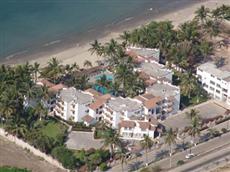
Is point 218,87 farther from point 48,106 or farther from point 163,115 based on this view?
point 48,106

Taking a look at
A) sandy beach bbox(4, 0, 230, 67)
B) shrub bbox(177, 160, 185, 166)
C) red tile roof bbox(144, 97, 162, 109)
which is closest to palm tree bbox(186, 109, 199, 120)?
red tile roof bbox(144, 97, 162, 109)

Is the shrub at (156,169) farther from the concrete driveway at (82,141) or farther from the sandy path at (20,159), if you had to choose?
the sandy path at (20,159)

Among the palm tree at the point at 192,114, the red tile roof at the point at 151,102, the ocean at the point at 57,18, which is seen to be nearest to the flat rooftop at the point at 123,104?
the red tile roof at the point at 151,102

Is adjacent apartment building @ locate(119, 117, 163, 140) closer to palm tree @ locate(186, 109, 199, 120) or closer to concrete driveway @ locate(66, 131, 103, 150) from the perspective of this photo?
concrete driveway @ locate(66, 131, 103, 150)

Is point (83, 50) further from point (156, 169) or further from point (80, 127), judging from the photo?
point (156, 169)

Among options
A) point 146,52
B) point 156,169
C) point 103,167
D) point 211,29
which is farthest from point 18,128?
point 211,29
